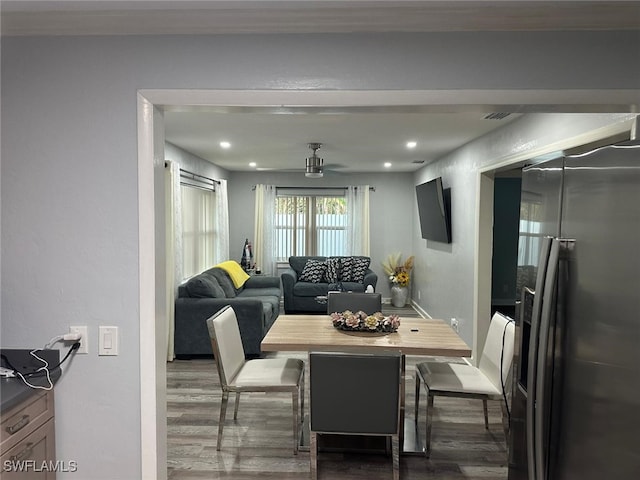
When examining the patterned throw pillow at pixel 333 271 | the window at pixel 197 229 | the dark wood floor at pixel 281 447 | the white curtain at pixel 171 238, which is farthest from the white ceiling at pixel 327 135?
the dark wood floor at pixel 281 447

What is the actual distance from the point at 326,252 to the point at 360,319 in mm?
5050

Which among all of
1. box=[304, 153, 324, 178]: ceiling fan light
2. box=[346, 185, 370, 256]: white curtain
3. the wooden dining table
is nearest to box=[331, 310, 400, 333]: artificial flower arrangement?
the wooden dining table

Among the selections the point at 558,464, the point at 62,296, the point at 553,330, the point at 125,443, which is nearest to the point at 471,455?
the point at 558,464

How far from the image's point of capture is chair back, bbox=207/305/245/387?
9.12 feet

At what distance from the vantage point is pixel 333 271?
23.5 feet

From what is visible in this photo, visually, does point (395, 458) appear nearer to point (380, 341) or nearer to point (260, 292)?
point (380, 341)

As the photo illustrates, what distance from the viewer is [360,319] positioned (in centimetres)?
304

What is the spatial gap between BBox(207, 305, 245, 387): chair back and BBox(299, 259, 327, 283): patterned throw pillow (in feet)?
12.8

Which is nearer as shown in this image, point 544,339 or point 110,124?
point 544,339

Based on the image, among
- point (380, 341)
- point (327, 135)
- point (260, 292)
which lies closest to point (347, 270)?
point (260, 292)

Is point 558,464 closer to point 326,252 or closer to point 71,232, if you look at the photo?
point 71,232

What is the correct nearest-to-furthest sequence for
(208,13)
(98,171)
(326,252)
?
(208,13) → (98,171) → (326,252)

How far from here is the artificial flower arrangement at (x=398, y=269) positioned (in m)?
7.52

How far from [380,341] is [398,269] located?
4953mm
